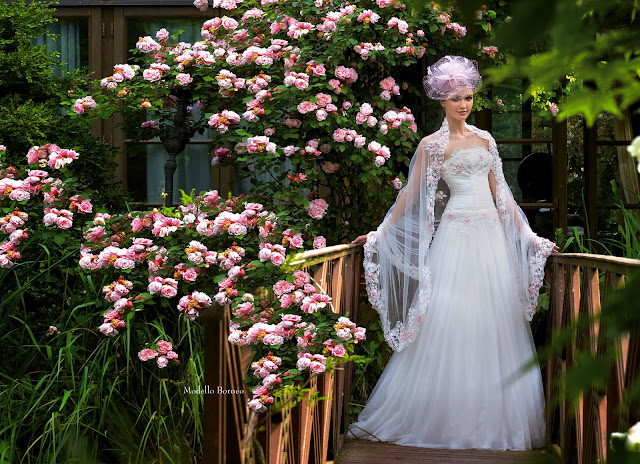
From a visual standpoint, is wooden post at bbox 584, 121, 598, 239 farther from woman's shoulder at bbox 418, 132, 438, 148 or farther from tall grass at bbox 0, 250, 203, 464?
tall grass at bbox 0, 250, 203, 464

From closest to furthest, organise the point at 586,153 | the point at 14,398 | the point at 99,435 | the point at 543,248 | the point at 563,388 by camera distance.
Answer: the point at 563,388
the point at 99,435
the point at 14,398
the point at 543,248
the point at 586,153

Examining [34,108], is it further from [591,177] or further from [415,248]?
[591,177]

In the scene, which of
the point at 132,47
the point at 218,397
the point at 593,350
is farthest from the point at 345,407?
the point at 132,47

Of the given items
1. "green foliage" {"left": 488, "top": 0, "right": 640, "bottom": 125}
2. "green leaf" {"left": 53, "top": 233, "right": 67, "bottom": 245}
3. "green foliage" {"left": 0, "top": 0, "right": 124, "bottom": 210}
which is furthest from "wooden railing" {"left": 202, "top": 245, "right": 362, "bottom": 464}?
"green foliage" {"left": 0, "top": 0, "right": 124, "bottom": 210}

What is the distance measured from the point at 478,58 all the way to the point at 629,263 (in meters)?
3.79

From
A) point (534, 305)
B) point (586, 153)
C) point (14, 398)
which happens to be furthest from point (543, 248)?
point (14, 398)

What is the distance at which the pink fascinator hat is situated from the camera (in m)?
4.65

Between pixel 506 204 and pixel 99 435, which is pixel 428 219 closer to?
pixel 506 204

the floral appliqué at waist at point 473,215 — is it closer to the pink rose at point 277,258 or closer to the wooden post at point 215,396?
the pink rose at point 277,258

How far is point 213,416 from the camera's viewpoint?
1812mm

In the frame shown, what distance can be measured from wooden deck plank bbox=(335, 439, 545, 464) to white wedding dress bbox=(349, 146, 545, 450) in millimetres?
95

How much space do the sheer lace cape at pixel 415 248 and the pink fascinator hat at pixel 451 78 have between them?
18 cm

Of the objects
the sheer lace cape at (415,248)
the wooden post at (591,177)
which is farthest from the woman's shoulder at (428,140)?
the wooden post at (591,177)

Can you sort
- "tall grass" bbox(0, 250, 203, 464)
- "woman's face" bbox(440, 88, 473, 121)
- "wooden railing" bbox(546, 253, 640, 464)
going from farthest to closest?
"woman's face" bbox(440, 88, 473, 121), "tall grass" bbox(0, 250, 203, 464), "wooden railing" bbox(546, 253, 640, 464)
